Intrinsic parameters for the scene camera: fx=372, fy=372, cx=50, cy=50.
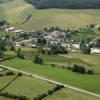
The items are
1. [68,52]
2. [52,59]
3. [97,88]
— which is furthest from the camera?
[68,52]

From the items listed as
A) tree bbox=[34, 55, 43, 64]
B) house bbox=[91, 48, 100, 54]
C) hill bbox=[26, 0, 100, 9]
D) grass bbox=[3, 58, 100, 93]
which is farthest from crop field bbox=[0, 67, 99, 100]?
hill bbox=[26, 0, 100, 9]

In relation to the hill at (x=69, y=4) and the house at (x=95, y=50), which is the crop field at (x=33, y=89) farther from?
the hill at (x=69, y=4)

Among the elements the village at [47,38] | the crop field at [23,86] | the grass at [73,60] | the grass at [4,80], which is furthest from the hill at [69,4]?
the crop field at [23,86]

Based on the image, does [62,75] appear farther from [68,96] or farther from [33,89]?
[68,96]

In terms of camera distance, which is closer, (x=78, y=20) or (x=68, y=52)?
(x=68, y=52)

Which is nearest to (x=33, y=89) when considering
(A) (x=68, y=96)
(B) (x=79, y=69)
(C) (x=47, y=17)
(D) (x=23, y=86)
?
(D) (x=23, y=86)

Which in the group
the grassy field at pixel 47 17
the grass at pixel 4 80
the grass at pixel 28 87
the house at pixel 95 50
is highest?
the grassy field at pixel 47 17

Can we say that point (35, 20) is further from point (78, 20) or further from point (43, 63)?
point (43, 63)

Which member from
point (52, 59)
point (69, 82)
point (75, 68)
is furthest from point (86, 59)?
point (69, 82)
